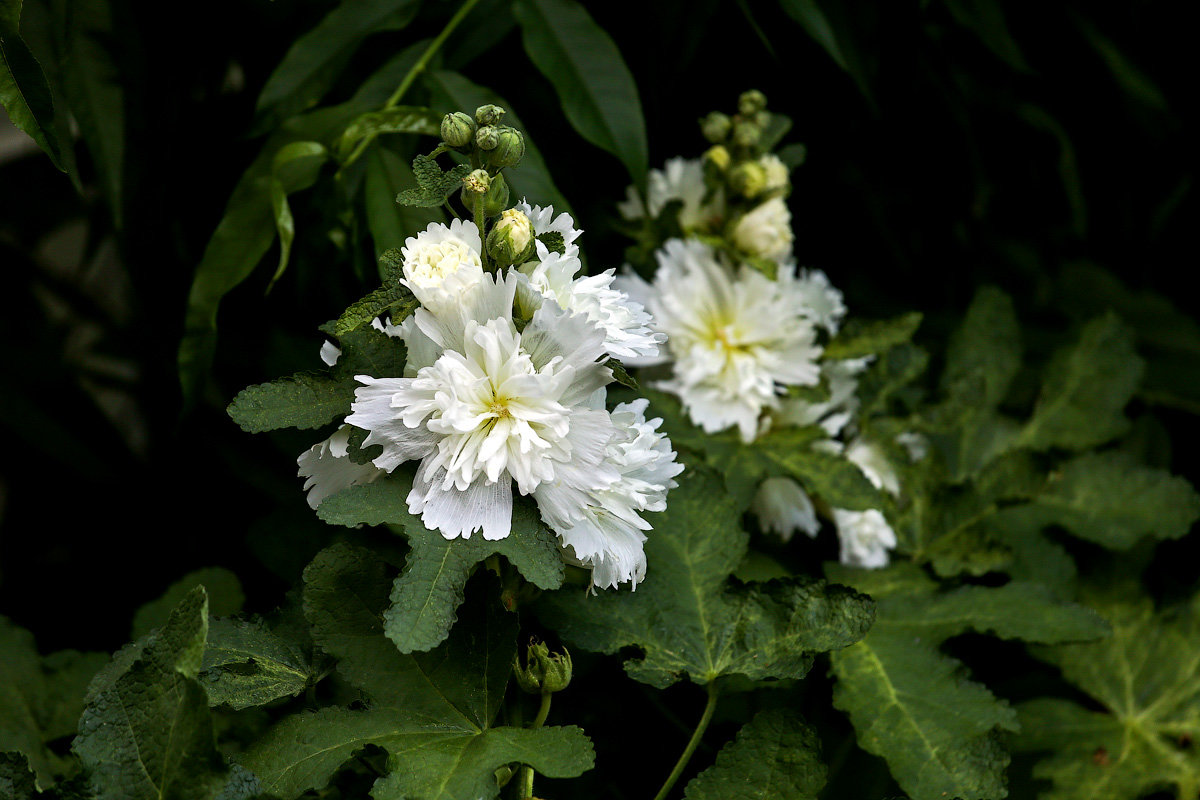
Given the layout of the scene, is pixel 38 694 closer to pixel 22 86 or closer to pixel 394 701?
pixel 394 701

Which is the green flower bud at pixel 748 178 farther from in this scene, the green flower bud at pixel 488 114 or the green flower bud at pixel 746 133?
the green flower bud at pixel 488 114

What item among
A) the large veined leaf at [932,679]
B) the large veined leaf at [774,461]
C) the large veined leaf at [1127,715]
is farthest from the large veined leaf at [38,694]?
the large veined leaf at [1127,715]

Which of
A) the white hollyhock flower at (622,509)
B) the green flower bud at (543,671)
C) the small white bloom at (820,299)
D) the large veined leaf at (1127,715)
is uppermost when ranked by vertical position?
the white hollyhock flower at (622,509)

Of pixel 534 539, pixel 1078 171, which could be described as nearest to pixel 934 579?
pixel 534 539

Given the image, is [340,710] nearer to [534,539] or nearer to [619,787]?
[534,539]

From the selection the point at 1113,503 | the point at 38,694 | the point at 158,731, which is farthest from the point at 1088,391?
the point at 38,694

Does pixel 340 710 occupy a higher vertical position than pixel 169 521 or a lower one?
higher

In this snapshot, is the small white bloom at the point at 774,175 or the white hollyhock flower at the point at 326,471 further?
the small white bloom at the point at 774,175
